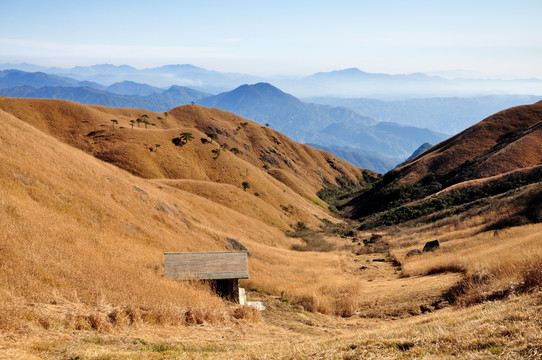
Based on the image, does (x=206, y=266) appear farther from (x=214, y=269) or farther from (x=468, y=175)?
(x=468, y=175)

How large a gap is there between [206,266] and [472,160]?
7817cm

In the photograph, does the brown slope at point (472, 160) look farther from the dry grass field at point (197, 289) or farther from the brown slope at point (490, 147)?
the dry grass field at point (197, 289)

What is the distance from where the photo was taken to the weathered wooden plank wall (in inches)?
544

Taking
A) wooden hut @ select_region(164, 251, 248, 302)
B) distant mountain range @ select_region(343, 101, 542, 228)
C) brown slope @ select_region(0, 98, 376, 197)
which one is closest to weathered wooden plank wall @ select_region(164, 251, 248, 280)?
wooden hut @ select_region(164, 251, 248, 302)

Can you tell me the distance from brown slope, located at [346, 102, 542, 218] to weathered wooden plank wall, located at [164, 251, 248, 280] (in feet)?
161

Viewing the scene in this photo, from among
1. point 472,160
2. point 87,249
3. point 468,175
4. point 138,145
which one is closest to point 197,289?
point 87,249

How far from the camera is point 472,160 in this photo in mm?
74812

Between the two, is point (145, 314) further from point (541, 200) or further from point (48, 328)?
point (541, 200)

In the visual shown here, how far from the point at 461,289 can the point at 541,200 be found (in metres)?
19.4

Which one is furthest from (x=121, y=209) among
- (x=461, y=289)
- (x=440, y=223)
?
(x=440, y=223)

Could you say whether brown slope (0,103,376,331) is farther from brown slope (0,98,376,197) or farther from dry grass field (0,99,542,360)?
brown slope (0,98,376,197)

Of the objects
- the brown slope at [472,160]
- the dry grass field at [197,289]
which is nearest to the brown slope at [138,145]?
the brown slope at [472,160]

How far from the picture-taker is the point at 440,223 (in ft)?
130

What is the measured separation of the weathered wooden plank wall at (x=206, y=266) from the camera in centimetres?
1381
